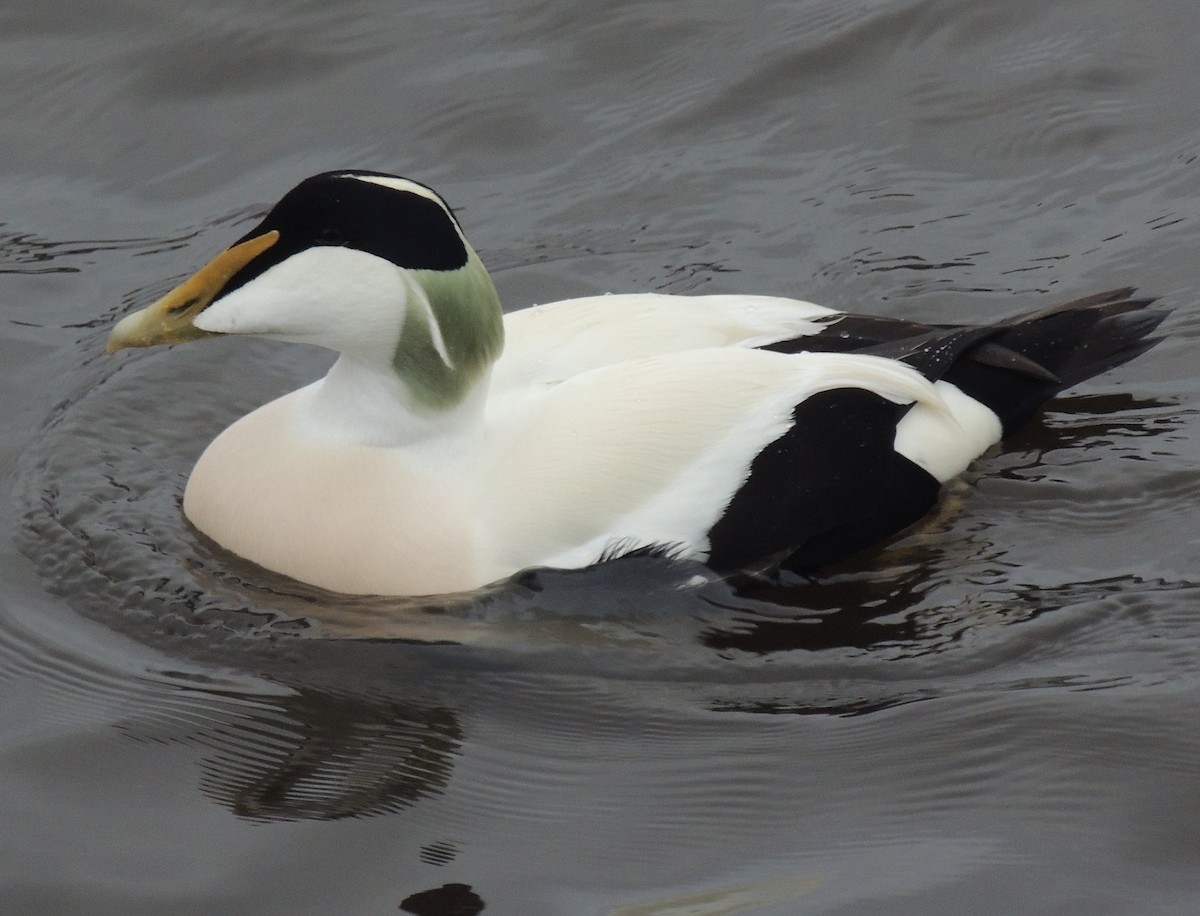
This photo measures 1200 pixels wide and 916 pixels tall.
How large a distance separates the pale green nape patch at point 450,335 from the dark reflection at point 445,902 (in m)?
1.35

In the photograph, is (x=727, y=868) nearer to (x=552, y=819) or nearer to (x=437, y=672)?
(x=552, y=819)

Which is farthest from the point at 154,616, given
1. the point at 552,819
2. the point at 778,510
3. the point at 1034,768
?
the point at 1034,768

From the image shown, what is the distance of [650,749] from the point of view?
3869 mm

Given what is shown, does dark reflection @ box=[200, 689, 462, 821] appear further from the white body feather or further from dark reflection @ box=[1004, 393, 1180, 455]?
dark reflection @ box=[1004, 393, 1180, 455]

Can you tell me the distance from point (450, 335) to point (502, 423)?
0.29 metres

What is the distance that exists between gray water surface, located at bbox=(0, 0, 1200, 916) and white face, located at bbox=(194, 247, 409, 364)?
69 centimetres

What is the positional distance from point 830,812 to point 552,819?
58 cm

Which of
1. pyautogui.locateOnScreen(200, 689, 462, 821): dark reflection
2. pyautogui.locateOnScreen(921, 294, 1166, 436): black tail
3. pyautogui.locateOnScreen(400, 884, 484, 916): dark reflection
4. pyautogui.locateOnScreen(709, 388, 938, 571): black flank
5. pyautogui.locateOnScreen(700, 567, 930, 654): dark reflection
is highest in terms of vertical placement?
pyautogui.locateOnScreen(921, 294, 1166, 436): black tail

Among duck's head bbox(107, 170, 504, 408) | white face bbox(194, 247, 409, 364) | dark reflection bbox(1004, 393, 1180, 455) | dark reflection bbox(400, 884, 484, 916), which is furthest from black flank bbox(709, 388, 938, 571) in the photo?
dark reflection bbox(400, 884, 484, 916)

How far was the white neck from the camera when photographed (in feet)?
14.4

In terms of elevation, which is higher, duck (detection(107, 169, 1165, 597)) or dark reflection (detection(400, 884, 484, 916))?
duck (detection(107, 169, 1165, 597))

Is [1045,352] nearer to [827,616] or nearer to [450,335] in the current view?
[827,616]

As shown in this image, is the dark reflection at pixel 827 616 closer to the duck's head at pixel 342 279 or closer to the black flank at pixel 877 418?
the black flank at pixel 877 418

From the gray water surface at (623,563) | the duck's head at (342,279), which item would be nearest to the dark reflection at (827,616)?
the gray water surface at (623,563)
